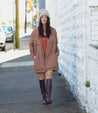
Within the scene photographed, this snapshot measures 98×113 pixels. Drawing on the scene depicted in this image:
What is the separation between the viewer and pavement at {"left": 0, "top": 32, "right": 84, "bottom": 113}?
211 inches

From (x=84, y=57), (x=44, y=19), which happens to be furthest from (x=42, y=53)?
(x=84, y=57)

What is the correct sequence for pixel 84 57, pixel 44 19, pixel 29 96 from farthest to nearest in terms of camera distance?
pixel 29 96 < pixel 44 19 < pixel 84 57

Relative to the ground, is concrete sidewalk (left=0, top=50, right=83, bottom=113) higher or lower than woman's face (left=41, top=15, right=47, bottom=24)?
lower

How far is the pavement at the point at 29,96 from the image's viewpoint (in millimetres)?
5353

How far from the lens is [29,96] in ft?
20.8

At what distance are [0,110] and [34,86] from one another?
6.93 feet

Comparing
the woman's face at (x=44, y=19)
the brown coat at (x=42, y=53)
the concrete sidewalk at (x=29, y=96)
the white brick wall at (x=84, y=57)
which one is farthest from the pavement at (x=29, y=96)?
the woman's face at (x=44, y=19)

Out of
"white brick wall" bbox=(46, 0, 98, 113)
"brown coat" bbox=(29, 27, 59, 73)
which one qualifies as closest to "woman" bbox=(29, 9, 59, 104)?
"brown coat" bbox=(29, 27, 59, 73)

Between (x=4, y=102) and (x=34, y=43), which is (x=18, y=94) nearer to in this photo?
(x=4, y=102)

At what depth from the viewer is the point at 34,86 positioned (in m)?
7.38

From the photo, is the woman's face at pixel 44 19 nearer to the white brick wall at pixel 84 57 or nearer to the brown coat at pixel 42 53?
the brown coat at pixel 42 53

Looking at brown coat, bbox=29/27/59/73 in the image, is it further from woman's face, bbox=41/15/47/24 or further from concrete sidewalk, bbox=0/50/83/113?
concrete sidewalk, bbox=0/50/83/113

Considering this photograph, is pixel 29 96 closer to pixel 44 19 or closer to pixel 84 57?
pixel 44 19

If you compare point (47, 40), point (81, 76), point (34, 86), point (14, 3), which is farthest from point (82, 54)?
point (14, 3)
